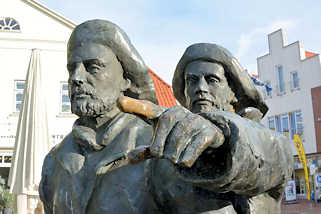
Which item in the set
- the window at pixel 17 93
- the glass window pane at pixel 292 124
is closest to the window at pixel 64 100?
the window at pixel 17 93

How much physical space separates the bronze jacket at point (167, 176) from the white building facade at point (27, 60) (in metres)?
11.5

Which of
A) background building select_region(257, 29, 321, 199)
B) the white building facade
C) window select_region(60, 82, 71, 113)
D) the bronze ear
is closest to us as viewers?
the bronze ear

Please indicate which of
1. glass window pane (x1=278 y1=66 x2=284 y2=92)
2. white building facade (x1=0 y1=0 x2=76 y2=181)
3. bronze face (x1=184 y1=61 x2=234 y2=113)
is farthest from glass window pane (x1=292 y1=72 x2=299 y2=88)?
bronze face (x1=184 y1=61 x2=234 y2=113)

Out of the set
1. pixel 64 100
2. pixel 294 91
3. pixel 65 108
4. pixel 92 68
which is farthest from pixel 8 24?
pixel 294 91

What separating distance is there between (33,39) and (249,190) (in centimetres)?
1392

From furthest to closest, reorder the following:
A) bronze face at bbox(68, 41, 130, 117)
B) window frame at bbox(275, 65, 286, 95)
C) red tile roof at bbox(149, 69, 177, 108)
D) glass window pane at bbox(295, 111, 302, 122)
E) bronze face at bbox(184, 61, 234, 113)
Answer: window frame at bbox(275, 65, 286, 95) < glass window pane at bbox(295, 111, 302, 122) < red tile roof at bbox(149, 69, 177, 108) < bronze face at bbox(184, 61, 234, 113) < bronze face at bbox(68, 41, 130, 117)

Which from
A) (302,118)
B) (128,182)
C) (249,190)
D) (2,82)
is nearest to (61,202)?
(128,182)

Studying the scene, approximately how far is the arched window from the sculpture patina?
43.9 ft

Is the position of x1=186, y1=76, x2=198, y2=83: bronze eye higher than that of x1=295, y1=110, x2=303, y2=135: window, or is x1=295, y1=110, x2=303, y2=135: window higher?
x1=295, y1=110, x2=303, y2=135: window

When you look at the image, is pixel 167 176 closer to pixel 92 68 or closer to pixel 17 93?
pixel 92 68

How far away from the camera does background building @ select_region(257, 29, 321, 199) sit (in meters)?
21.2

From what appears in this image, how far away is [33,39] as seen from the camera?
45.9ft

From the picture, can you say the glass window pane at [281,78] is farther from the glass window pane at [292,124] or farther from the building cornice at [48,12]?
the building cornice at [48,12]

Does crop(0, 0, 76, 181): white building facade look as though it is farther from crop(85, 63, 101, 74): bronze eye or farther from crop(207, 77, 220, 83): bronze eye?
crop(85, 63, 101, 74): bronze eye
